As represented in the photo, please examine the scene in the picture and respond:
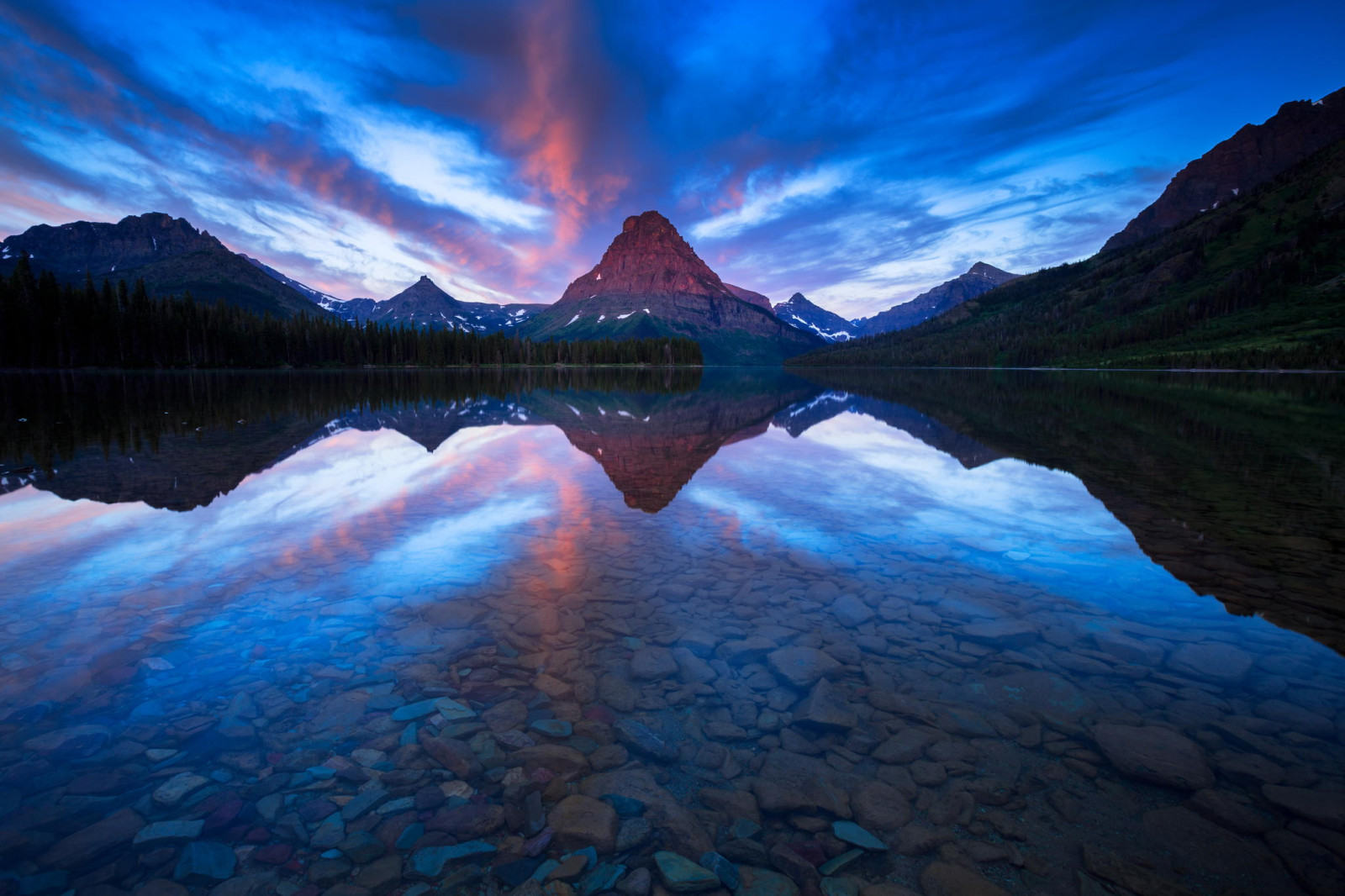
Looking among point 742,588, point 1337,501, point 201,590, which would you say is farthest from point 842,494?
point 201,590

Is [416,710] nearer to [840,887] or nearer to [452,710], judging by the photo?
[452,710]

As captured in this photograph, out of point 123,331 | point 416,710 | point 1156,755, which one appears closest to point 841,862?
point 1156,755

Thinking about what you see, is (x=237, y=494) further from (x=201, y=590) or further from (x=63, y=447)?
(x=63, y=447)

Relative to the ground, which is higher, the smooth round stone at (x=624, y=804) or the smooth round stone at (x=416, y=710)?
the smooth round stone at (x=416, y=710)

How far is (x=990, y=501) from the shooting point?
19.9m

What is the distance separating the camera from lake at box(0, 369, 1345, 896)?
554 centimetres

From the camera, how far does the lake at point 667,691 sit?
554 centimetres

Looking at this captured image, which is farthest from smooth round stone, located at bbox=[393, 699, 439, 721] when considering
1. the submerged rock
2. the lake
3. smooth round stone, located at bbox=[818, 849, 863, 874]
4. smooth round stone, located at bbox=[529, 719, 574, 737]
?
the submerged rock

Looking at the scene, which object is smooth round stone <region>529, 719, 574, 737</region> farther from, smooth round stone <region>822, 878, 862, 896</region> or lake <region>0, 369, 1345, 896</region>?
smooth round stone <region>822, 878, 862, 896</region>

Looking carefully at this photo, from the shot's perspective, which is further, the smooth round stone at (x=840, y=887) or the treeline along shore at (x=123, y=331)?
the treeline along shore at (x=123, y=331)

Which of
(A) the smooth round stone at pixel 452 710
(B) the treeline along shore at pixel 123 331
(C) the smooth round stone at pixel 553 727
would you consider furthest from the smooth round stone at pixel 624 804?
(B) the treeline along shore at pixel 123 331

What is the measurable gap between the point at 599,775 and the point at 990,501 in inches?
710

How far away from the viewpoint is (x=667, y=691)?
8.52 metres

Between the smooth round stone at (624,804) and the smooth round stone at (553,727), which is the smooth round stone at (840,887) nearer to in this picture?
the smooth round stone at (624,804)
